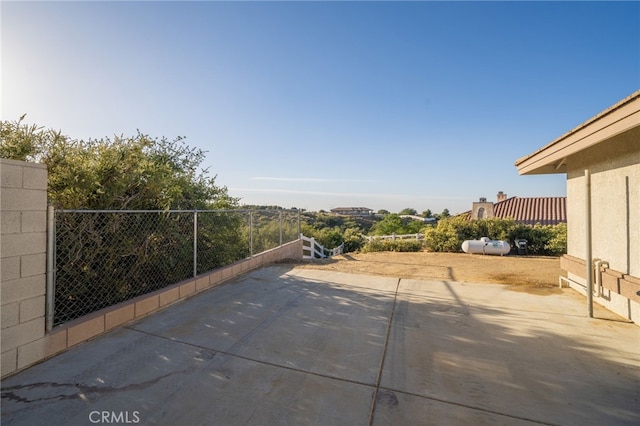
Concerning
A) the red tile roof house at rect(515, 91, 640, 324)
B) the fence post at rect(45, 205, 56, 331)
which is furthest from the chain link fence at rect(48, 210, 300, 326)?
the red tile roof house at rect(515, 91, 640, 324)

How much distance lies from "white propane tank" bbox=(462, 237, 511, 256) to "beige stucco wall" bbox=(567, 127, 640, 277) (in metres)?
6.29

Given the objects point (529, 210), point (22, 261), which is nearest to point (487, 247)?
point (22, 261)

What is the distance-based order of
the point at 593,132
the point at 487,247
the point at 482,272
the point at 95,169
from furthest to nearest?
the point at 487,247, the point at 482,272, the point at 95,169, the point at 593,132

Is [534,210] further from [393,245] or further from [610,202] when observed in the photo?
[610,202]

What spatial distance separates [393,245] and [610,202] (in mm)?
9583

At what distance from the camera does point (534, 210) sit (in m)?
22.0

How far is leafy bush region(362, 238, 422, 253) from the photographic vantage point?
12844 millimetres

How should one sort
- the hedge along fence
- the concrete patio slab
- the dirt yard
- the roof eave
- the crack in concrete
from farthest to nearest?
the hedge along fence → the dirt yard → the roof eave → the crack in concrete → the concrete patio slab

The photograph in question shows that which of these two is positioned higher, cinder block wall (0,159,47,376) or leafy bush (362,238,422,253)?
cinder block wall (0,159,47,376)

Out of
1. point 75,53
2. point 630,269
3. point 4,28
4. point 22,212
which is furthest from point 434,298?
point 75,53

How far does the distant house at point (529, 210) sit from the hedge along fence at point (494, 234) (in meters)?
9.14

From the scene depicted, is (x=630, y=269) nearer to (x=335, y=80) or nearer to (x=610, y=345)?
(x=610, y=345)

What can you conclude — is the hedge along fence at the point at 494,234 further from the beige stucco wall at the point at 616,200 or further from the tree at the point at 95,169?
the tree at the point at 95,169

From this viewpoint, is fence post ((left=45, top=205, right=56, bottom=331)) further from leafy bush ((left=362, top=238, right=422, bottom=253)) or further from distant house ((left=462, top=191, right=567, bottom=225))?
distant house ((left=462, top=191, right=567, bottom=225))
